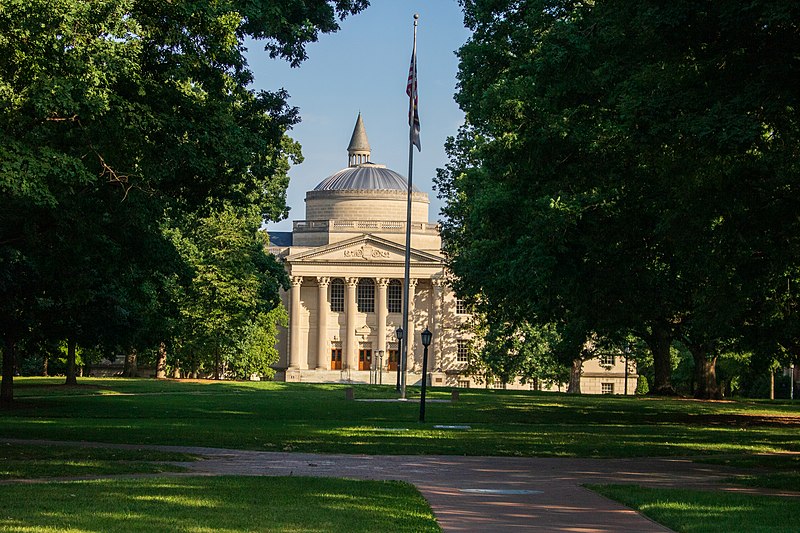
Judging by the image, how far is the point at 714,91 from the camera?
18266mm

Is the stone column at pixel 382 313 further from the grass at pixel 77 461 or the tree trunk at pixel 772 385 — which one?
the grass at pixel 77 461

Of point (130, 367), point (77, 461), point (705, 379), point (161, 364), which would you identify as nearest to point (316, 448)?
point (77, 461)

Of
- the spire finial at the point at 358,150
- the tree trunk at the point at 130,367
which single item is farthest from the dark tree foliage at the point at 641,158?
the spire finial at the point at 358,150

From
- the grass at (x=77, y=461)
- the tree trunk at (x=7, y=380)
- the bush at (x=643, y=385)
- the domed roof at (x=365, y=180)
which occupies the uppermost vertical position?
the domed roof at (x=365, y=180)

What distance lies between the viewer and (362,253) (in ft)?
420

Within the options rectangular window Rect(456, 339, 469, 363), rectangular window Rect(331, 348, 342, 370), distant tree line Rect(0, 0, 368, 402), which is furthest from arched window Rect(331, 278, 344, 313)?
distant tree line Rect(0, 0, 368, 402)

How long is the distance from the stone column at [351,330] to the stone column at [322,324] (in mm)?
2016

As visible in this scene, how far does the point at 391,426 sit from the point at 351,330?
97.2 m

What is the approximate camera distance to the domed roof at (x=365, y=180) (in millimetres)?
144625

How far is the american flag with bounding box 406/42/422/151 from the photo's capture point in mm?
45531

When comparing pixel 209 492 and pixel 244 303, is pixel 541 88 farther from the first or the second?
pixel 244 303

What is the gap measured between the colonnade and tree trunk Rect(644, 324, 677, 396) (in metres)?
62.7

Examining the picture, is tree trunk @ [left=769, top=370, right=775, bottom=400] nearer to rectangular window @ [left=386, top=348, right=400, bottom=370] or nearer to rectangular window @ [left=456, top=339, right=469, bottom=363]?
rectangular window @ [left=456, top=339, right=469, bottom=363]

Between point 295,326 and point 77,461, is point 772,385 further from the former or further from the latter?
point 77,461
